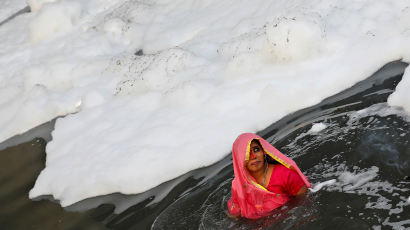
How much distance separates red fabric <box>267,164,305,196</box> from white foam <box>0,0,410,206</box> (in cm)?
134

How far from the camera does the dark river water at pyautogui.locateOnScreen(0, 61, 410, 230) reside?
12.9 ft

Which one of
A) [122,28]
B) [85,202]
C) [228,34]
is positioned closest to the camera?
[85,202]

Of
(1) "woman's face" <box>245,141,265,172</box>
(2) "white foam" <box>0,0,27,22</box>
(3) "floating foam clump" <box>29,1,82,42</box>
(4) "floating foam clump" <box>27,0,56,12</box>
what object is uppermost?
(2) "white foam" <box>0,0,27,22</box>

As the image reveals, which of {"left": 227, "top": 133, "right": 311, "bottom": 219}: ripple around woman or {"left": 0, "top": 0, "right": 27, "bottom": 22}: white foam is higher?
{"left": 0, "top": 0, "right": 27, "bottom": 22}: white foam

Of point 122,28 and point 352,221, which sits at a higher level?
point 122,28

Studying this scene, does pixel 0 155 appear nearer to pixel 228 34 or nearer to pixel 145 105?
pixel 145 105

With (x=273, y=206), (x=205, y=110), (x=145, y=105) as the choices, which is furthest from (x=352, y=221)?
(x=145, y=105)

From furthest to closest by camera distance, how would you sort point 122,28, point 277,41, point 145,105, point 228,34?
point 122,28
point 228,34
point 145,105
point 277,41

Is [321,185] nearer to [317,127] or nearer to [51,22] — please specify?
[317,127]

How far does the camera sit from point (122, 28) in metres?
10.5

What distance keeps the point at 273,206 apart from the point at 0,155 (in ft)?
16.2

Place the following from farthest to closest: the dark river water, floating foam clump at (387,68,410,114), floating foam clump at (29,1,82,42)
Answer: floating foam clump at (29,1,82,42) → floating foam clump at (387,68,410,114) → the dark river water

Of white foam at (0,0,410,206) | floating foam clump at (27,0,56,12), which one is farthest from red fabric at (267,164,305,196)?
floating foam clump at (27,0,56,12)

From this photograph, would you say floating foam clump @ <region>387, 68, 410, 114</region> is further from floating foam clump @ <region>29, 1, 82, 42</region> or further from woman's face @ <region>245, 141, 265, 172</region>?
floating foam clump @ <region>29, 1, 82, 42</region>
